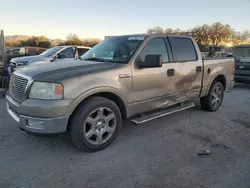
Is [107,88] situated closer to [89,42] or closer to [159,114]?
[159,114]

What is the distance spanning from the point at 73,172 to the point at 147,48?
2441mm

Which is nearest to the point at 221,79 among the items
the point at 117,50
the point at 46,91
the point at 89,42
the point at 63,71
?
the point at 117,50

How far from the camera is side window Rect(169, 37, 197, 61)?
4.45m

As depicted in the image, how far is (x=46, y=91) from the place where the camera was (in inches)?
114

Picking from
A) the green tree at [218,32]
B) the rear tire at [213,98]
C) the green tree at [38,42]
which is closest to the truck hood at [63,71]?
Result: the rear tire at [213,98]

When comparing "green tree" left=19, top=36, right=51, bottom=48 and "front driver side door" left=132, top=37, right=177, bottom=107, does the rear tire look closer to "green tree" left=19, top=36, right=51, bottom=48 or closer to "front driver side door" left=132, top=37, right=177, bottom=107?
"front driver side door" left=132, top=37, right=177, bottom=107

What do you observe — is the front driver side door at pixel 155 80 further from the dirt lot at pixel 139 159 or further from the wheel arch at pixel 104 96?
the dirt lot at pixel 139 159

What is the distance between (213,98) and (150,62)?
283cm

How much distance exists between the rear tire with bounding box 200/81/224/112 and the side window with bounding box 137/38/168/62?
1.99m

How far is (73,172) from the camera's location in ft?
9.27

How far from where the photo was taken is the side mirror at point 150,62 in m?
3.52

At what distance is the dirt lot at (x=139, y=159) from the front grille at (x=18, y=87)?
86 cm

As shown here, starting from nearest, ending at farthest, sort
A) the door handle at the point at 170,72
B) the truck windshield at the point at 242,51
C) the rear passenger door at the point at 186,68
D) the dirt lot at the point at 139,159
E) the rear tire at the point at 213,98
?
the dirt lot at the point at 139,159, the door handle at the point at 170,72, the rear passenger door at the point at 186,68, the rear tire at the point at 213,98, the truck windshield at the point at 242,51

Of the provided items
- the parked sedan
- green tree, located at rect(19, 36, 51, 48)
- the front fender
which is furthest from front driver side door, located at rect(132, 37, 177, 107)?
green tree, located at rect(19, 36, 51, 48)
